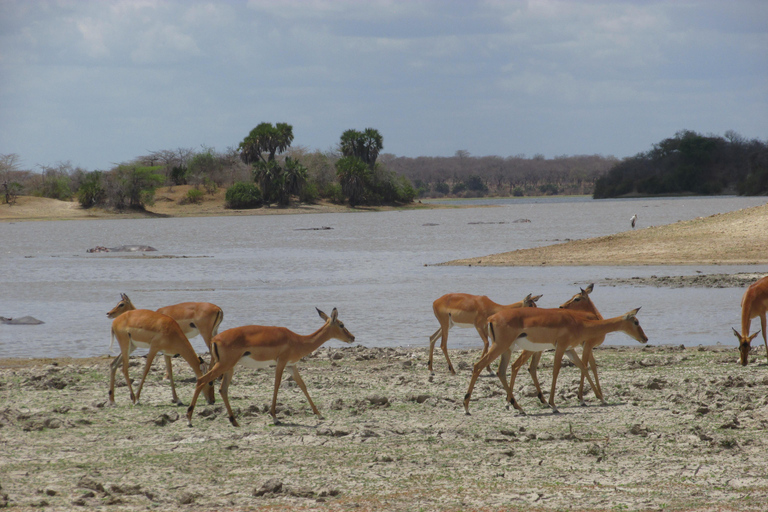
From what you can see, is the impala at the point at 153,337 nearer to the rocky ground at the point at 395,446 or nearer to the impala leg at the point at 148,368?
the impala leg at the point at 148,368

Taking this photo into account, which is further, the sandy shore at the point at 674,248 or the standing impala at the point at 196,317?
the sandy shore at the point at 674,248

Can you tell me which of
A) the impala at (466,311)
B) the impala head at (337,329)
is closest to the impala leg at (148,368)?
the impala head at (337,329)

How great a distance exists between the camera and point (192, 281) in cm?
2638

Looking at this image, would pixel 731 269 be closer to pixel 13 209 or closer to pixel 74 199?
pixel 13 209

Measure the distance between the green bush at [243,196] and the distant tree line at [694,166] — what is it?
77743 millimetres

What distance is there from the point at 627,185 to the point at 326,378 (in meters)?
152

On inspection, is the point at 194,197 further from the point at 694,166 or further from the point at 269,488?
the point at 269,488

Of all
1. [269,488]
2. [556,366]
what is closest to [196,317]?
[556,366]

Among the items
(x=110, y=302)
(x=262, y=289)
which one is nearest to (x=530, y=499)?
(x=110, y=302)

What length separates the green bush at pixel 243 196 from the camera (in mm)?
103000

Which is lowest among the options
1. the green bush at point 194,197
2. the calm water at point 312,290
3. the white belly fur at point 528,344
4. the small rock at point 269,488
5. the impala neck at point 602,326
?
the calm water at point 312,290

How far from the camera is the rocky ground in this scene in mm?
6051

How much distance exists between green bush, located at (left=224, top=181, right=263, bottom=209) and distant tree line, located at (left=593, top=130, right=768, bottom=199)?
255 feet

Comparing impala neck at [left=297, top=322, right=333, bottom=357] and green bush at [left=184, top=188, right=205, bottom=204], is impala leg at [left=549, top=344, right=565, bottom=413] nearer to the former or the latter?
impala neck at [left=297, top=322, right=333, bottom=357]
